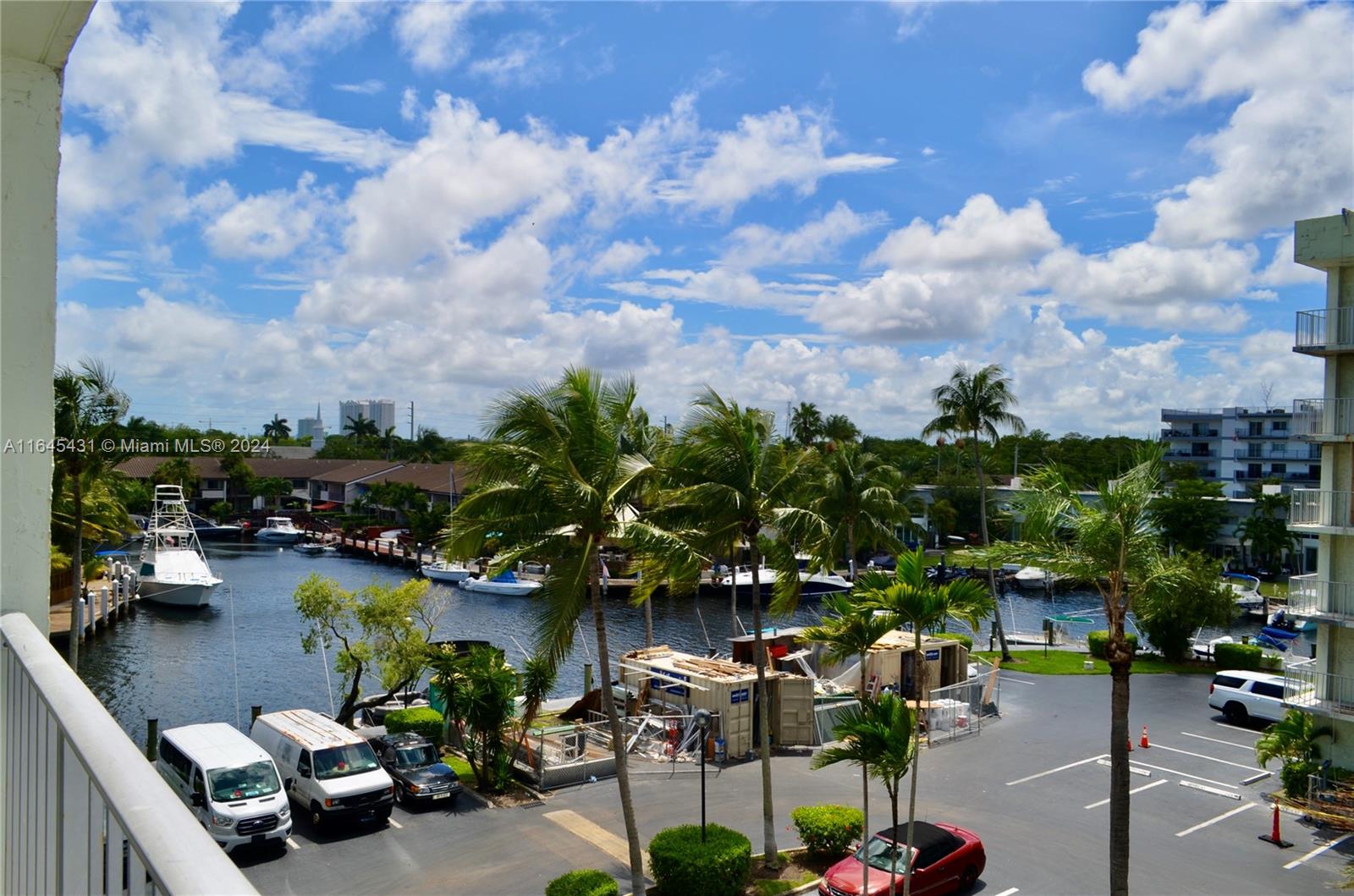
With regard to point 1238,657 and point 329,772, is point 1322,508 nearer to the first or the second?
point 1238,657

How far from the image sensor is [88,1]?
9.43ft

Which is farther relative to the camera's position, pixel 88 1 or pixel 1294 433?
pixel 1294 433

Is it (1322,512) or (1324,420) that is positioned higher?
(1324,420)

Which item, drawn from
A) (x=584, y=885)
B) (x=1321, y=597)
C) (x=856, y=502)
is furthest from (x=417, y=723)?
(x=856, y=502)

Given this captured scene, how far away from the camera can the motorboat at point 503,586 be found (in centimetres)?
5819

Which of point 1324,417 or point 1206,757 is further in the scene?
point 1206,757

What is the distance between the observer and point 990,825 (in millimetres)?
18250

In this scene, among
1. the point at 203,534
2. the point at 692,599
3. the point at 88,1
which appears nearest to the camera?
the point at 88,1

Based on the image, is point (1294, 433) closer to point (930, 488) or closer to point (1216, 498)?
point (1216, 498)

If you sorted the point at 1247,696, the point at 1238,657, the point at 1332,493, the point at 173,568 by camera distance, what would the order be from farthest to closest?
the point at 173,568 → the point at 1238,657 → the point at 1247,696 → the point at 1332,493

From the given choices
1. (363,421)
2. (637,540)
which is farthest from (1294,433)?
(363,421)

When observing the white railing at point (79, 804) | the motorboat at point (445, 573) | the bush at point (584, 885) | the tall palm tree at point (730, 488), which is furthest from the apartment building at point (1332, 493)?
the motorboat at point (445, 573)

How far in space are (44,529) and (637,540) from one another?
11.0 m

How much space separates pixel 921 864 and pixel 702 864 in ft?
10.6
